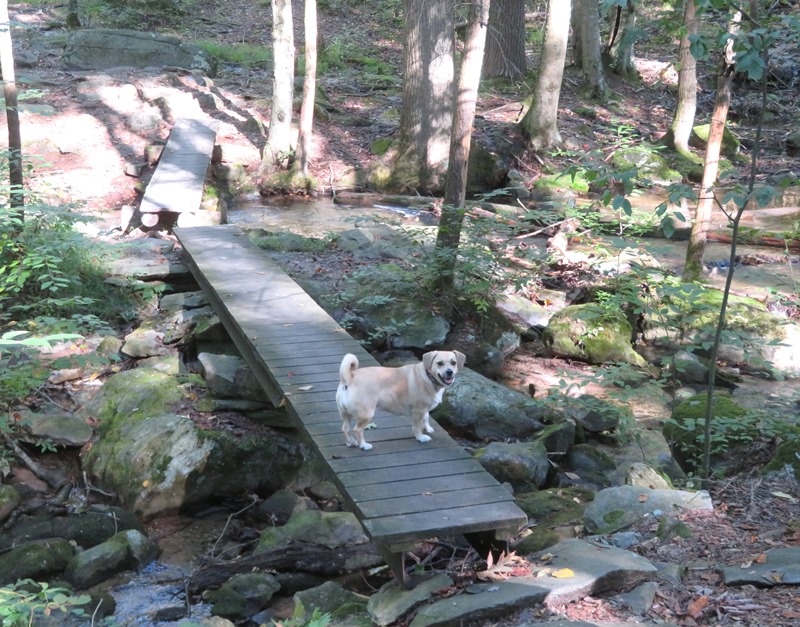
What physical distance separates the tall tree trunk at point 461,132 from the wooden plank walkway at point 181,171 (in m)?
5.16

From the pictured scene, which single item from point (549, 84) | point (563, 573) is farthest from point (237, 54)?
point (563, 573)

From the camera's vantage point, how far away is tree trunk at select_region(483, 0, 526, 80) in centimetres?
2247

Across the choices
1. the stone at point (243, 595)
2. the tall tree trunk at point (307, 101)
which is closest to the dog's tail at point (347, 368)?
the stone at point (243, 595)

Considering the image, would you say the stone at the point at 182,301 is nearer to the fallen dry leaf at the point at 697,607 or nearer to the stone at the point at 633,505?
the stone at the point at 633,505

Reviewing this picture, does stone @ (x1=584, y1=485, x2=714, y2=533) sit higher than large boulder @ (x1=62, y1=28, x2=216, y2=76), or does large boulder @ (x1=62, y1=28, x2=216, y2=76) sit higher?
large boulder @ (x1=62, y1=28, x2=216, y2=76)

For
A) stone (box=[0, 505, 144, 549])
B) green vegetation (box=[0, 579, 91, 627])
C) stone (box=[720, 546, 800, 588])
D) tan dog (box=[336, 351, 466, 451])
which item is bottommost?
stone (box=[0, 505, 144, 549])

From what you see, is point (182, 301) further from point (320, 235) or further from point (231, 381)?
point (320, 235)

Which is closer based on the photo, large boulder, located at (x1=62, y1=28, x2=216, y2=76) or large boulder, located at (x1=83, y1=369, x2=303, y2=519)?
large boulder, located at (x1=83, y1=369, x2=303, y2=519)

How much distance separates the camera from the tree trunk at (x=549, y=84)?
18627 millimetres

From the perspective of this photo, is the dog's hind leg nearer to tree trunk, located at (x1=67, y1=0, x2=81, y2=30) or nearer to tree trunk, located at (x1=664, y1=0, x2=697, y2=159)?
tree trunk, located at (x1=664, y1=0, x2=697, y2=159)

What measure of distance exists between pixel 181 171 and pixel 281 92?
11.8 feet

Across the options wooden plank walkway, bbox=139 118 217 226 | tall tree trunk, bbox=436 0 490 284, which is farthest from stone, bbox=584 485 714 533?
wooden plank walkway, bbox=139 118 217 226

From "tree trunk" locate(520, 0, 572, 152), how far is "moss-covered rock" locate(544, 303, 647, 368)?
9.79m

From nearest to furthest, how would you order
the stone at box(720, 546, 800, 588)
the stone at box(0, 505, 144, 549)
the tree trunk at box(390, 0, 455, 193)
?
the stone at box(720, 546, 800, 588), the stone at box(0, 505, 144, 549), the tree trunk at box(390, 0, 455, 193)
